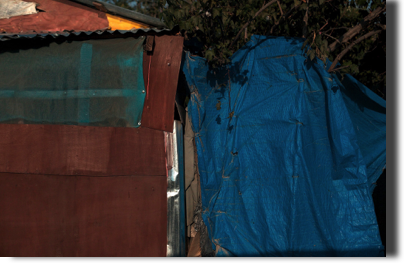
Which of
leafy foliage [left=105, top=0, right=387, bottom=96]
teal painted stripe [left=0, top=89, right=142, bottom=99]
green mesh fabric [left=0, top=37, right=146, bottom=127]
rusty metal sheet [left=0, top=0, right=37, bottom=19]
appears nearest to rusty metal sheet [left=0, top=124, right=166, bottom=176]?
green mesh fabric [left=0, top=37, right=146, bottom=127]

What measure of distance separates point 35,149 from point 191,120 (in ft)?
6.67

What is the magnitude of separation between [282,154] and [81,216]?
8.56 ft

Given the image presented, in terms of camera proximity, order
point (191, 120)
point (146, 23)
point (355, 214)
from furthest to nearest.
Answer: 1. point (146, 23)
2. point (191, 120)
3. point (355, 214)

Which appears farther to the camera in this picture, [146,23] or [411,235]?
[146,23]

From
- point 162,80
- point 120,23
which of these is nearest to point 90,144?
point 162,80

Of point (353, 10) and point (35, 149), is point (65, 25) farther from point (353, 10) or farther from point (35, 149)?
point (353, 10)

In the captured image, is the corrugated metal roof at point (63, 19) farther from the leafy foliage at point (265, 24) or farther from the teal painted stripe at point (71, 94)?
the teal painted stripe at point (71, 94)

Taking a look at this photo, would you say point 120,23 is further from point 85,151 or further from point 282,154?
point 282,154

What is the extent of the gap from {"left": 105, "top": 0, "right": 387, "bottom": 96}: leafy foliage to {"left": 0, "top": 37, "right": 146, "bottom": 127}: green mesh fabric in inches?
30.1

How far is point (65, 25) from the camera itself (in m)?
4.92

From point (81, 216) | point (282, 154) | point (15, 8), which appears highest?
point (15, 8)

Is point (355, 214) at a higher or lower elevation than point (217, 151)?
lower

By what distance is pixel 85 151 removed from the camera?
4.04 meters
